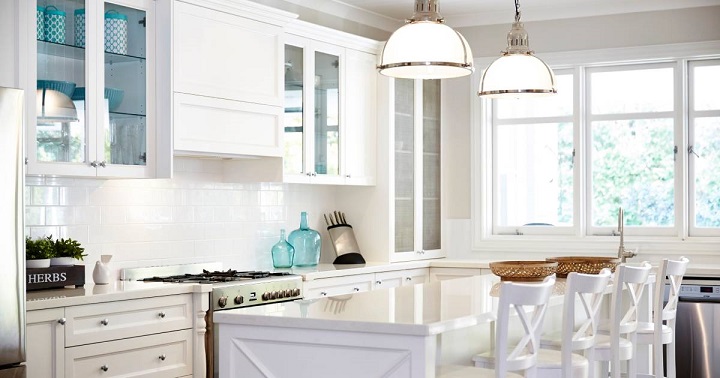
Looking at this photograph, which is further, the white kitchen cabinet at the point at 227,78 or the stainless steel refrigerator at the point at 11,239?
the white kitchen cabinet at the point at 227,78

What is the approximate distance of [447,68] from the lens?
380cm

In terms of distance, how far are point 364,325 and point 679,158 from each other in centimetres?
420

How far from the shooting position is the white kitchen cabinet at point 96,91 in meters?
4.29

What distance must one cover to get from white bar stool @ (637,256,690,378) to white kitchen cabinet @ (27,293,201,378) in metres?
2.09

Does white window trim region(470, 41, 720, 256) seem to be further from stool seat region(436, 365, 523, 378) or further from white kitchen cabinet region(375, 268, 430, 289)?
Result: stool seat region(436, 365, 523, 378)

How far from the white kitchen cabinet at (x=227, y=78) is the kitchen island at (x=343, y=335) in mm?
1748

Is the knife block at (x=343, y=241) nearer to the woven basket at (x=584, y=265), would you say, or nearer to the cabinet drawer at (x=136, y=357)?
the woven basket at (x=584, y=265)

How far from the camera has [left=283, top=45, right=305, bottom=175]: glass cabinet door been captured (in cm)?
591

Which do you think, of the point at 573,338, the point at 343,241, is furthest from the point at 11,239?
the point at 343,241

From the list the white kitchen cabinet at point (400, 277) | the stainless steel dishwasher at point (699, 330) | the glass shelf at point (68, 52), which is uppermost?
the glass shelf at point (68, 52)

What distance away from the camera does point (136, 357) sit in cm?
435

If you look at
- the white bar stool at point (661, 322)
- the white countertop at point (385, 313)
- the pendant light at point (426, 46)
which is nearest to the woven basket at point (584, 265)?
the white bar stool at point (661, 322)

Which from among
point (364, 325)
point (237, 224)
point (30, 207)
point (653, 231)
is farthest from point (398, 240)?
point (364, 325)

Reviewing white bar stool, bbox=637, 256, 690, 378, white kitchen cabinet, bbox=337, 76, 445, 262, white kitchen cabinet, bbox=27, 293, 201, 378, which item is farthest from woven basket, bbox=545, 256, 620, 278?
white kitchen cabinet, bbox=337, 76, 445, 262
